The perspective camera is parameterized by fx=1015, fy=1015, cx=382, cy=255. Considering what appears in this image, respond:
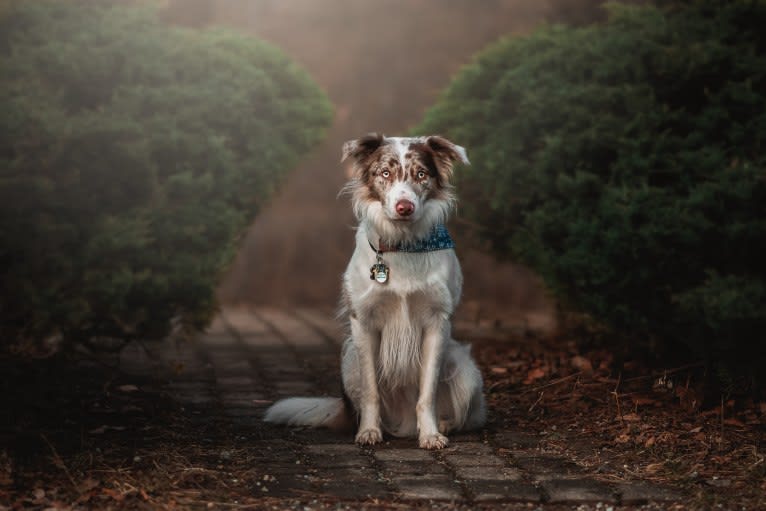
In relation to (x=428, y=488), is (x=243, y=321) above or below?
below

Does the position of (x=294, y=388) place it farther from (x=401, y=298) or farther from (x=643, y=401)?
(x=643, y=401)

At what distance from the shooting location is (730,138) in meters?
6.20

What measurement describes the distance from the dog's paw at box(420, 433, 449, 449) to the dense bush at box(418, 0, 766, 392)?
5.37 feet

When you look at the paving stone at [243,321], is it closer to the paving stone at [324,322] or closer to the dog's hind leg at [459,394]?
the paving stone at [324,322]

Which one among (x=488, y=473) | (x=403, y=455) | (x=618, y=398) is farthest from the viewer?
(x=618, y=398)

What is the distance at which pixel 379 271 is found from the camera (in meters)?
5.21

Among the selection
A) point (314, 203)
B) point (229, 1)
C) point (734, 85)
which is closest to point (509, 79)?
point (734, 85)

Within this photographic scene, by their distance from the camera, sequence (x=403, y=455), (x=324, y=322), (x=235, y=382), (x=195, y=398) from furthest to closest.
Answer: (x=324, y=322)
(x=235, y=382)
(x=195, y=398)
(x=403, y=455)

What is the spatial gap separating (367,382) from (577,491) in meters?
1.38

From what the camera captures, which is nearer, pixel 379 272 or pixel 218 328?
pixel 379 272

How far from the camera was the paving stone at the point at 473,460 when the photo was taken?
486 cm

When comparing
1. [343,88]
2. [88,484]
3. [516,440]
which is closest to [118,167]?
[88,484]

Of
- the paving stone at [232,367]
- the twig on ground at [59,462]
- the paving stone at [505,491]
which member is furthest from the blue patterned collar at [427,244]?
the paving stone at [232,367]

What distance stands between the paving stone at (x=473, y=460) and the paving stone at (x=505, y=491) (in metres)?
0.33
